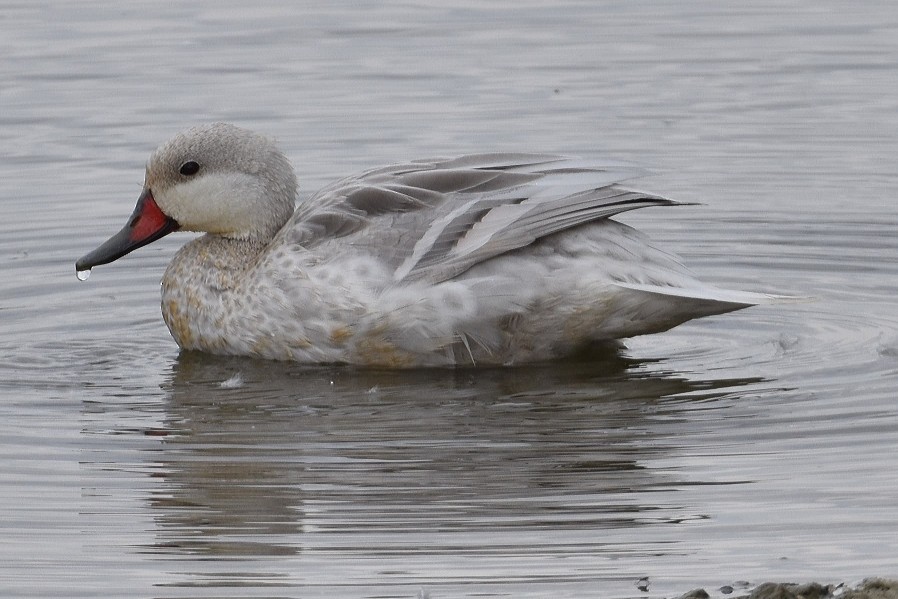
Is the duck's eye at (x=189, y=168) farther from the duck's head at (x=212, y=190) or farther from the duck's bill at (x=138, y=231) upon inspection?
the duck's bill at (x=138, y=231)

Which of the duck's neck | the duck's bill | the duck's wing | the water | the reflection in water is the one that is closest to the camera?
the water

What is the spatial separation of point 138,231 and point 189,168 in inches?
15.4

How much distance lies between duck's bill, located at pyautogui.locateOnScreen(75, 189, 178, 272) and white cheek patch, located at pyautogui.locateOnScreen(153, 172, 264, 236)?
0.17ft

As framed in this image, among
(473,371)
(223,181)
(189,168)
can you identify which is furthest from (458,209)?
(189,168)

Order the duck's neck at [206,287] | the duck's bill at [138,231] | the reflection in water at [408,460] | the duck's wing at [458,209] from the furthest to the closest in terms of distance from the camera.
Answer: the duck's bill at [138,231] < the duck's neck at [206,287] < the duck's wing at [458,209] < the reflection in water at [408,460]

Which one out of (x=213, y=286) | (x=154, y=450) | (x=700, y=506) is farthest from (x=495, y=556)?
(x=213, y=286)

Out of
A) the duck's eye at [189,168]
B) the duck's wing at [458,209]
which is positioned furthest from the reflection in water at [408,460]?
the duck's eye at [189,168]

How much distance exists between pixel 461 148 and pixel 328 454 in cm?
503

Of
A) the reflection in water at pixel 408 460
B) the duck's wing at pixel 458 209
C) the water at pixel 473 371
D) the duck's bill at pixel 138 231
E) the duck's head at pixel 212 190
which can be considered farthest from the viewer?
the duck's bill at pixel 138 231

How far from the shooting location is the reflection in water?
5.43 metres

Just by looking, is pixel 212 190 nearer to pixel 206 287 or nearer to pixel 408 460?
pixel 206 287

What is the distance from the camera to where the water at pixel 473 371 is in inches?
208

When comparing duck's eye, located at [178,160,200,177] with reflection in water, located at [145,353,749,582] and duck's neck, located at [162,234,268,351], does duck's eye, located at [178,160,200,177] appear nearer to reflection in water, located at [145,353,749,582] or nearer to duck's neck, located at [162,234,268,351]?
duck's neck, located at [162,234,268,351]

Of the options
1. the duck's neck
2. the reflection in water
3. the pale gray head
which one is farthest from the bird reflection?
the pale gray head
